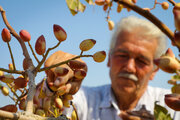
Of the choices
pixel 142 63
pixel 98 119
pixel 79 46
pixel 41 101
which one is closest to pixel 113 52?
pixel 142 63

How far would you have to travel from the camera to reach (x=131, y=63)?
6.79ft

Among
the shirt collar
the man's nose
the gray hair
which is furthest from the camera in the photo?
the gray hair

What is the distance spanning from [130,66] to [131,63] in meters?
0.06

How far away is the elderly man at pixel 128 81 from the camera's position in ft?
6.72

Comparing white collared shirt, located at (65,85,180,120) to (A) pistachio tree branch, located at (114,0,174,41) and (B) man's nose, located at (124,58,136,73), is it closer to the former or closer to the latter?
(B) man's nose, located at (124,58,136,73)

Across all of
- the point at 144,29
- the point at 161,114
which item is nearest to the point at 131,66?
the point at 144,29

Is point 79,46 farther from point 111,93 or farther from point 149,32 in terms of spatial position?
point 149,32

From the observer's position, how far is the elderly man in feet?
6.72

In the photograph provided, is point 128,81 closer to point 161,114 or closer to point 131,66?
point 131,66

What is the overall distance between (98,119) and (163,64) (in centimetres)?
183

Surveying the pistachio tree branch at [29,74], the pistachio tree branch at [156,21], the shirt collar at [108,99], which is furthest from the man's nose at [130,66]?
the pistachio tree branch at [156,21]

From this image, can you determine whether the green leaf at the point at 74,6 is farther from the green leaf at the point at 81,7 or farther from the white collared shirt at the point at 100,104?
the white collared shirt at the point at 100,104

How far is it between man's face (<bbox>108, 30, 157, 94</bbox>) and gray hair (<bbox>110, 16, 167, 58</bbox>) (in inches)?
3.2

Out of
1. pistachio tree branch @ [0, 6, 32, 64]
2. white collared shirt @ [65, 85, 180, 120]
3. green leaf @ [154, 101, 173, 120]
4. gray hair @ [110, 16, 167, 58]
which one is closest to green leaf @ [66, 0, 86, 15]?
pistachio tree branch @ [0, 6, 32, 64]
